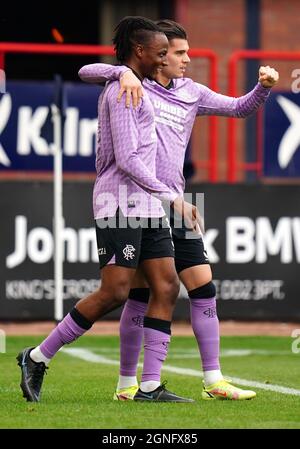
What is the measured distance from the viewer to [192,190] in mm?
13188

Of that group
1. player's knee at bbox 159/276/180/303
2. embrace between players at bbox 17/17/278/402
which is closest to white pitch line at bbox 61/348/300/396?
embrace between players at bbox 17/17/278/402

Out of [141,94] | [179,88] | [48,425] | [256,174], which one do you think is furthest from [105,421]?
[256,174]

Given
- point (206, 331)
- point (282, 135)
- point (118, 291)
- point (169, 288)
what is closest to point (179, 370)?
point (206, 331)

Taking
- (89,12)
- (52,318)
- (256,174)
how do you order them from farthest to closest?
1. (89,12)
2. (256,174)
3. (52,318)

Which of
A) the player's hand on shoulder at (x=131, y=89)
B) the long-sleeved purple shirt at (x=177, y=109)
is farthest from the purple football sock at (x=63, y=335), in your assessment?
the player's hand on shoulder at (x=131, y=89)

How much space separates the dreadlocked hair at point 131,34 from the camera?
705cm

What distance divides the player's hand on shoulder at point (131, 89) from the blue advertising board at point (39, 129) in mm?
6485

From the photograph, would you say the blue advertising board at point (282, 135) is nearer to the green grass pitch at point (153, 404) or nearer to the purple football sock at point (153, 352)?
the green grass pitch at point (153, 404)

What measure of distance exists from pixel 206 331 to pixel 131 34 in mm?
1693

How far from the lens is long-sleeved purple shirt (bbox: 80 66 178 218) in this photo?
22.5 ft

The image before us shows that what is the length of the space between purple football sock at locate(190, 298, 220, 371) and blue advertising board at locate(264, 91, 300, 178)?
21.1 ft

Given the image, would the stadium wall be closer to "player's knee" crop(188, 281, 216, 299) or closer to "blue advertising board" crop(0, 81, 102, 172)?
"blue advertising board" crop(0, 81, 102, 172)
